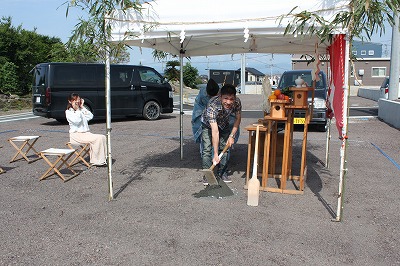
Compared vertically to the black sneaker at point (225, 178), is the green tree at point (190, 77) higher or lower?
higher

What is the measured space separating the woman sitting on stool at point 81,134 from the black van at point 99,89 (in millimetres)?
6018

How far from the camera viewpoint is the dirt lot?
3393mm

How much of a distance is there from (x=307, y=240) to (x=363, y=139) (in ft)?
21.9

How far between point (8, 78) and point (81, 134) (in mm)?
18468

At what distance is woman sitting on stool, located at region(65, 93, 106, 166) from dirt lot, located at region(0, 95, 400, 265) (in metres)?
0.23

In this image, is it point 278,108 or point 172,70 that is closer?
point 278,108

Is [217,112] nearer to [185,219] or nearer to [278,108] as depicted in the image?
[278,108]

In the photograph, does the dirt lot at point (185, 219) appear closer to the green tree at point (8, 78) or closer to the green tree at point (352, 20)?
the green tree at point (352, 20)

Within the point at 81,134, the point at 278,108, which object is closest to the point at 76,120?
the point at 81,134

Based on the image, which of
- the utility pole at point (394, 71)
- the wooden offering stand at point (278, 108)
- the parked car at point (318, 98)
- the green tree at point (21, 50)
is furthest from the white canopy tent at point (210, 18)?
the green tree at point (21, 50)

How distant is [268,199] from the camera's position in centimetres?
489

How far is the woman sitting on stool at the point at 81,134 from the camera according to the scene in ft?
21.6

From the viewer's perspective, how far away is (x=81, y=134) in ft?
21.8

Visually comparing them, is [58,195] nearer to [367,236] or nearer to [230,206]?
[230,206]
